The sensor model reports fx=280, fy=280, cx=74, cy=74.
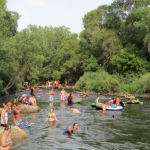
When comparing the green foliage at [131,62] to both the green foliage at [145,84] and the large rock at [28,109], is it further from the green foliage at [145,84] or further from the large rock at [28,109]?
the large rock at [28,109]

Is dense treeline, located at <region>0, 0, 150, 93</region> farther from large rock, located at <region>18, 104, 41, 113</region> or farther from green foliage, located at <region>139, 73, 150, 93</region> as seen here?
large rock, located at <region>18, 104, 41, 113</region>

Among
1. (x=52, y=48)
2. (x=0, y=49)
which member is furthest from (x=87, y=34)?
(x=0, y=49)

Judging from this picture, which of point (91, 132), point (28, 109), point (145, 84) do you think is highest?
point (145, 84)

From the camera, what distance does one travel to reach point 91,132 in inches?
683

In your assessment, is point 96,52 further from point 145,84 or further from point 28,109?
point 28,109

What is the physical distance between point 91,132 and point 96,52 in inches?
1708

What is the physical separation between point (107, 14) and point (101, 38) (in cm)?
575

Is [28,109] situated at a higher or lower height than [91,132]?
higher

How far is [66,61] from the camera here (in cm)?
6481

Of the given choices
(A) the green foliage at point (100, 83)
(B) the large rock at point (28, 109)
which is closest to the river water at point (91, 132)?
(B) the large rock at point (28, 109)

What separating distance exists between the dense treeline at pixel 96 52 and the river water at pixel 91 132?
11.7 meters

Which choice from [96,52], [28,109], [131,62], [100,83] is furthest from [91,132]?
[96,52]

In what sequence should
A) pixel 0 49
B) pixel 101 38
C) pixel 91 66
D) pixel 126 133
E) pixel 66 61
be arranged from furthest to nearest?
1. pixel 66 61
2. pixel 91 66
3. pixel 101 38
4. pixel 0 49
5. pixel 126 133

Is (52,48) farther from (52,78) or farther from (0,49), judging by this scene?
(0,49)
